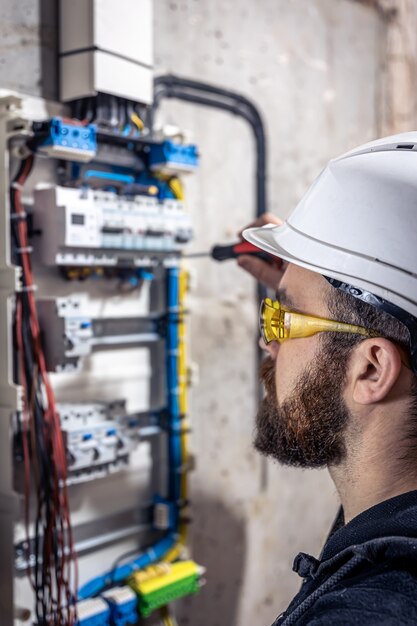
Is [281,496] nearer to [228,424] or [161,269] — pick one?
[228,424]

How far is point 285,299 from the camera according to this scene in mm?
1273

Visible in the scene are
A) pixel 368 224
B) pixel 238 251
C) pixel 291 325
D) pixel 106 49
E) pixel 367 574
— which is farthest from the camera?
pixel 238 251

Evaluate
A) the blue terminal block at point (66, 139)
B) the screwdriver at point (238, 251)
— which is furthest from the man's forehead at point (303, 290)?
the blue terminal block at point (66, 139)

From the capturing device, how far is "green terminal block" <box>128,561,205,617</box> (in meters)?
1.84

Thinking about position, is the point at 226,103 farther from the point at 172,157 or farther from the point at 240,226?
the point at 172,157

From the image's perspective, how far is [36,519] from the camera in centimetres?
163

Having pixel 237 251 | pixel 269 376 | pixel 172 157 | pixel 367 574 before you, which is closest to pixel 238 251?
pixel 237 251

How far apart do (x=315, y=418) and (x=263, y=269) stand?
0.74 meters

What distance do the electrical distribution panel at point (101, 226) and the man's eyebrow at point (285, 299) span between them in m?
0.56

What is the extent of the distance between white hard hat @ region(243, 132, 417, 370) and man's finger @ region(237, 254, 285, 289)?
0.60 metres

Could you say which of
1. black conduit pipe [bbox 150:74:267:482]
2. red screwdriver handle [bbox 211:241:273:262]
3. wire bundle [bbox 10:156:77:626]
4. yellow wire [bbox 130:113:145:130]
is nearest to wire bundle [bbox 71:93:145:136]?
yellow wire [bbox 130:113:145:130]

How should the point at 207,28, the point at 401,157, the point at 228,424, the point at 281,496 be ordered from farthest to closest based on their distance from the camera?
the point at 281,496
the point at 228,424
the point at 207,28
the point at 401,157

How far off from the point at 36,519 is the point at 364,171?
1.11 meters

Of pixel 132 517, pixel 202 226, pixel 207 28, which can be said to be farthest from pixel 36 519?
pixel 207 28
